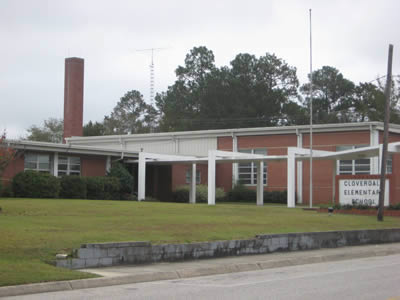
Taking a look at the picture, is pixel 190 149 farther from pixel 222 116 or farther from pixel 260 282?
pixel 260 282

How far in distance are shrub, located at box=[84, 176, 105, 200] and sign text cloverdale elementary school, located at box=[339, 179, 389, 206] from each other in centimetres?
1477

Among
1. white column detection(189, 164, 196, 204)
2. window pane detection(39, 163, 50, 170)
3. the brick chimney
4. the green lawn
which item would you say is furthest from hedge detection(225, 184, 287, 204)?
the green lawn

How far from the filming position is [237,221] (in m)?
23.2

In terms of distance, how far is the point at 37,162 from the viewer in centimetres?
3903

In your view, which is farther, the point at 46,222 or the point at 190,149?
the point at 190,149

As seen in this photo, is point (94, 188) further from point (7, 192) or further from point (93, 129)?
point (93, 129)

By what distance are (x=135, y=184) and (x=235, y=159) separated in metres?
10.1

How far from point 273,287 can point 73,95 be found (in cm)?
4964

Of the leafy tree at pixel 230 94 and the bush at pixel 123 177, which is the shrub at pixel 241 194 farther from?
the leafy tree at pixel 230 94

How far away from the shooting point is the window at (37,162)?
38.4 m

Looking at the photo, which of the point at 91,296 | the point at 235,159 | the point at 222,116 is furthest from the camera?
the point at 222,116

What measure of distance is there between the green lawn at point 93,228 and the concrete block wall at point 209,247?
553 millimetres

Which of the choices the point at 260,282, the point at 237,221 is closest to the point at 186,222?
the point at 237,221

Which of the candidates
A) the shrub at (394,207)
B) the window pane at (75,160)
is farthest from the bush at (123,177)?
the shrub at (394,207)
